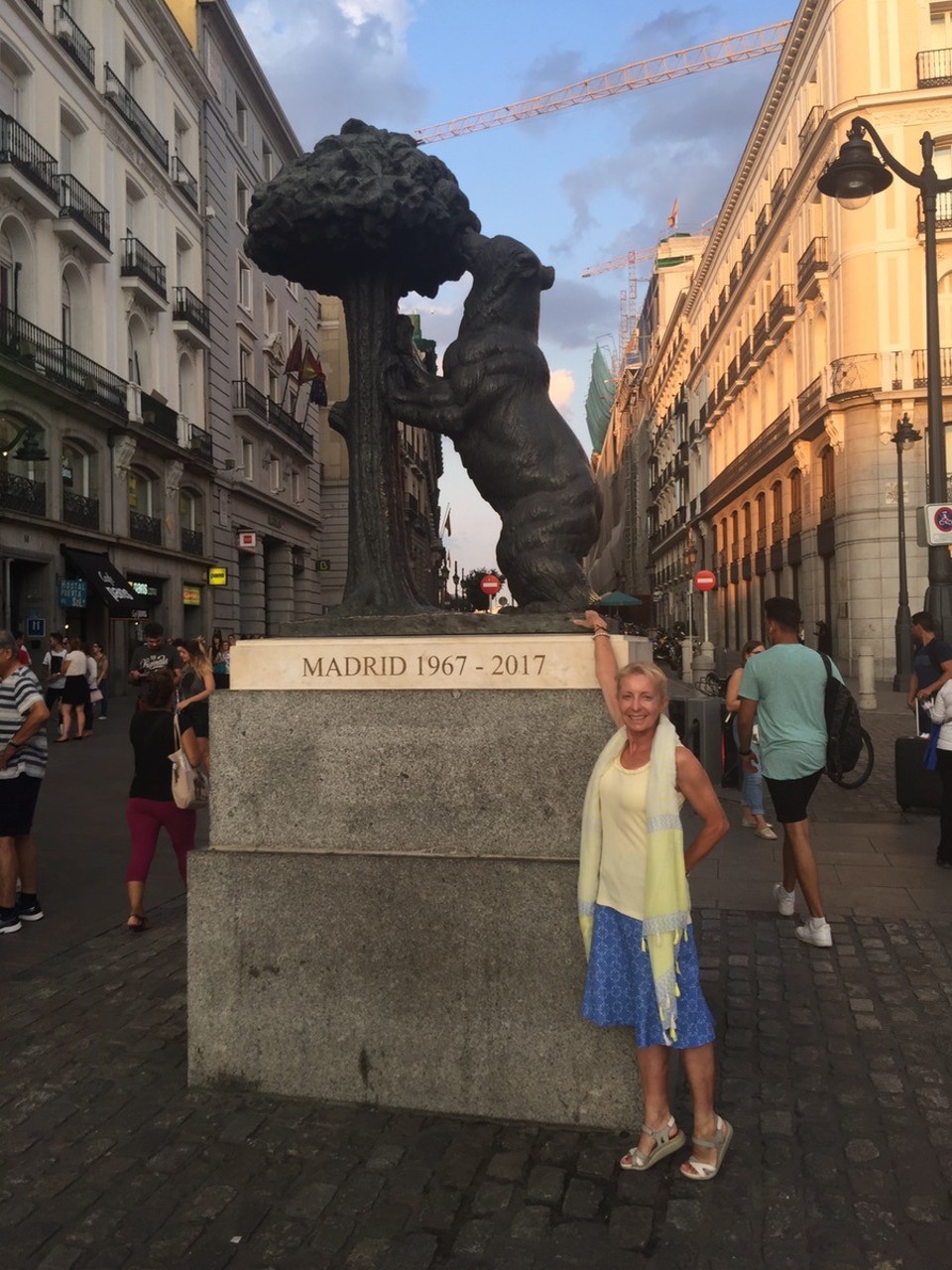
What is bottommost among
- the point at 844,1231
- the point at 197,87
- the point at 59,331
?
the point at 844,1231

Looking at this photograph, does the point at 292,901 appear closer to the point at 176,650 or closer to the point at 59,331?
the point at 176,650

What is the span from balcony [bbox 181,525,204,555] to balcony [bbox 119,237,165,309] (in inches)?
266

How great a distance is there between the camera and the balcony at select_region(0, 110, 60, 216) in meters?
21.2

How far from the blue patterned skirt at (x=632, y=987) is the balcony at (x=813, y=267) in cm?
3164

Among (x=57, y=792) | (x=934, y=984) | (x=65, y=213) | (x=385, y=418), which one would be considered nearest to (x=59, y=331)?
(x=65, y=213)

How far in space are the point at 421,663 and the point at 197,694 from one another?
3.95 m

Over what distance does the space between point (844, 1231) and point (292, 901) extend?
2041 millimetres

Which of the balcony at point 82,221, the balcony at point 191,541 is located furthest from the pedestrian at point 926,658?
the balcony at point 191,541

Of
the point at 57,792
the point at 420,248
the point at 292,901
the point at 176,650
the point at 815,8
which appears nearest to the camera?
the point at 292,901

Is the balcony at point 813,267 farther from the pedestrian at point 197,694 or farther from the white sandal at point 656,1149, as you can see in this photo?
the white sandal at point 656,1149

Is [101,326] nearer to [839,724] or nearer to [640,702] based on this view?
[839,724]

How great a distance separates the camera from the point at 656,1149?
3.15 metres

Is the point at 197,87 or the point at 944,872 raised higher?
the point at 197,87

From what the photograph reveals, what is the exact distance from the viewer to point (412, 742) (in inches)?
146
